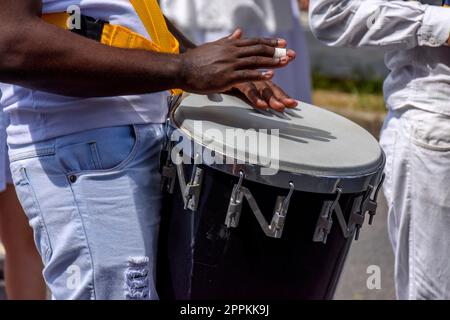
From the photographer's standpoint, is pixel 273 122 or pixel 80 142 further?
pixel 273 122

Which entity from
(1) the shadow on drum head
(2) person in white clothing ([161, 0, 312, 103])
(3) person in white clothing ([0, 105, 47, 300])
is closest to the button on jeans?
(1) the shadow on drum head

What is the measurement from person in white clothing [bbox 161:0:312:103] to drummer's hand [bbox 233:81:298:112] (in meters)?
1.91

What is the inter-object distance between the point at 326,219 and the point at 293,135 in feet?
0.76

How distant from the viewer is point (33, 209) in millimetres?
2174

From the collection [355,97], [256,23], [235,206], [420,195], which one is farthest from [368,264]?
[355,97]

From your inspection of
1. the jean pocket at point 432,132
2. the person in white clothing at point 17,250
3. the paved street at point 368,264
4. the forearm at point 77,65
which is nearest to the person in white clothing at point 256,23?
the paved street at point 368,264

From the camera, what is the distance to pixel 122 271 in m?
2.14

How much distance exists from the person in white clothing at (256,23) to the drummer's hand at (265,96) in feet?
6.28

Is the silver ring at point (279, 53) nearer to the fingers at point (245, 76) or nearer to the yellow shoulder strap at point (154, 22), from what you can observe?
the fingers at point (245, 76)

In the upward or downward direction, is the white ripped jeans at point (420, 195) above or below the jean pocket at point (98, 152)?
below

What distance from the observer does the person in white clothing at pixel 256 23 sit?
4.34 m

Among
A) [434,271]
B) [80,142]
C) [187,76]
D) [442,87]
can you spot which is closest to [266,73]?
[187,76]

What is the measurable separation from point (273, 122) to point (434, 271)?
689 millimetres

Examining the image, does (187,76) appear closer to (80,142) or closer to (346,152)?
(80,142)
